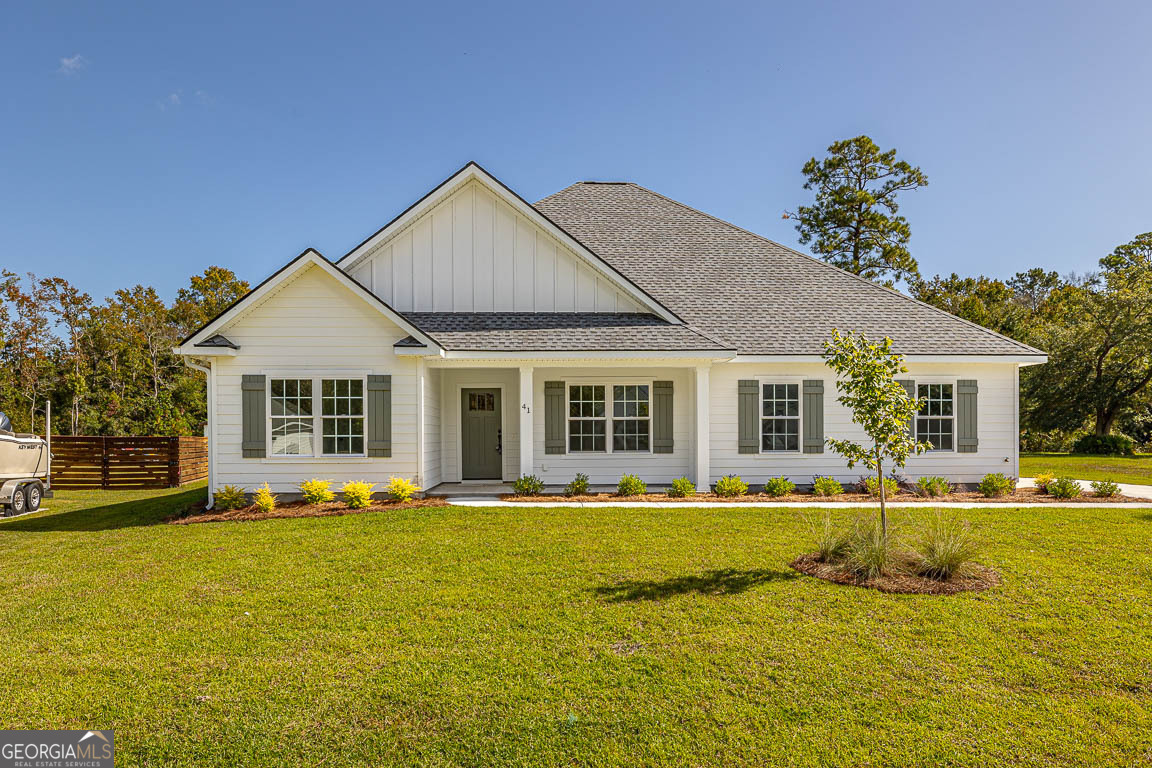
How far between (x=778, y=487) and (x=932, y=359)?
4.47m

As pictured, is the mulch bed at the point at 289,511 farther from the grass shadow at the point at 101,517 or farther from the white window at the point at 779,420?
the white window at the point at 779,420

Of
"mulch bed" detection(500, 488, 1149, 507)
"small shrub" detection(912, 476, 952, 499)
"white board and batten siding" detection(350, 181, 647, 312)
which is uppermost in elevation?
"white board and batten siding" detection(350, 181, 647, 312)

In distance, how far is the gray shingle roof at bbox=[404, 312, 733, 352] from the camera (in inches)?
468

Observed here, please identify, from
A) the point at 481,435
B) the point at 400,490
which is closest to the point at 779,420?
the point at 481,435

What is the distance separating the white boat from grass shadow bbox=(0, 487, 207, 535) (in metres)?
0.39

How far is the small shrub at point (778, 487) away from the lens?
1181 centimetres

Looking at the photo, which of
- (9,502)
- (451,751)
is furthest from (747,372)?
(9,502)

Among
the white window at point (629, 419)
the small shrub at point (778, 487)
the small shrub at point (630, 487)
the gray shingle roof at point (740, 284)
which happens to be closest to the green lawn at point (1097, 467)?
the gray shingle roof at point (740, 284)

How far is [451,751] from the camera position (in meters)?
3.32

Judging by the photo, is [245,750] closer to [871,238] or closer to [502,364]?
[502,364]

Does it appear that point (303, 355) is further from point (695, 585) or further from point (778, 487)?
point (778, 487)

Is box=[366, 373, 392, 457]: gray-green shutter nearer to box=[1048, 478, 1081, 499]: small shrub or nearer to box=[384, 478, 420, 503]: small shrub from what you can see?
box=[384, 478, 420, 503]: small shrub

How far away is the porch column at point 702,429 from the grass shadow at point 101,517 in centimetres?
1023

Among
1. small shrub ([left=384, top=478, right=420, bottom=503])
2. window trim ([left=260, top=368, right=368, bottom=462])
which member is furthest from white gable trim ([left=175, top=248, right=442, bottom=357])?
small shrub ([left=384, top=478, right=420, bottom=503])
